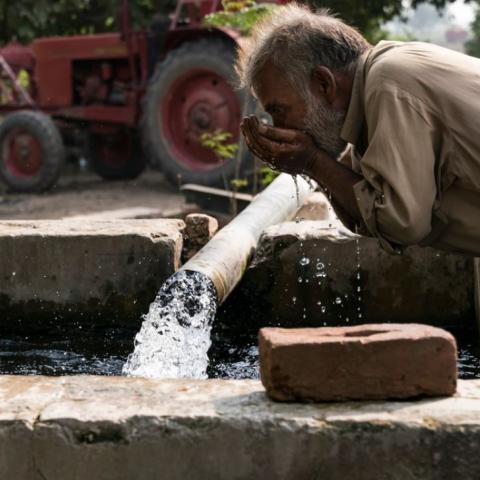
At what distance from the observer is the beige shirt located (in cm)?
258

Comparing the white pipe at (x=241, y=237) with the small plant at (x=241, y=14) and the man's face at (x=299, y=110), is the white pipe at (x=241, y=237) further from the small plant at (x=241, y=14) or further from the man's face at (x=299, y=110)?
the small plant at (x=241, y=14)

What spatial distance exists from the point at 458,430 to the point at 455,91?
3.18ft

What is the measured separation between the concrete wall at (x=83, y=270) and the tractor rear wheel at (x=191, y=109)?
5.84 m

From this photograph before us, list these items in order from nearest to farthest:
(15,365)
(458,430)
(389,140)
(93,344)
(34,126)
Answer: (458,430)
(389,140)
(15,365)
(93,344)
(34,126)

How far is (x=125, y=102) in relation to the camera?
11.6 meters

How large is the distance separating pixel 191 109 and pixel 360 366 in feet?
28.7

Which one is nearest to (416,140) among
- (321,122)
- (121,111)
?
(321,122)

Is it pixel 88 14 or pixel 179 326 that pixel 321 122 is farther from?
pixel 88 14

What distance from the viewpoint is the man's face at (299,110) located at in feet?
9.32

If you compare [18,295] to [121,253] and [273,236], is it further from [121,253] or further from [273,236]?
[273,236]

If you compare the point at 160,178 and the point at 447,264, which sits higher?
the point at 447,264

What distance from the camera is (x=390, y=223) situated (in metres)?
2.63

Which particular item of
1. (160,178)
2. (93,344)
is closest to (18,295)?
(93,344)

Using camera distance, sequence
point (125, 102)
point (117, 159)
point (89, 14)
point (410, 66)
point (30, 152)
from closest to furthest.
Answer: point (410, 66)
point (30, 152)
point (125, 102)
point (117, 159)
point (89, 14)
